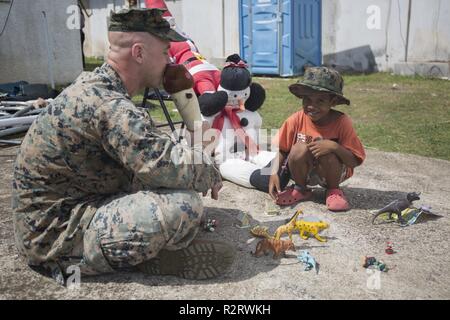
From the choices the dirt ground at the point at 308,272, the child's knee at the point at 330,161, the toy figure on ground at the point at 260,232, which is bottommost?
the dirt ground at the point at 308,272

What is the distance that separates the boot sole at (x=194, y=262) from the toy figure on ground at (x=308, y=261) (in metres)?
0.40

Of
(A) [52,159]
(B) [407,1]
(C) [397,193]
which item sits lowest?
(C) [397,193]

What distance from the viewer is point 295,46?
417 inches

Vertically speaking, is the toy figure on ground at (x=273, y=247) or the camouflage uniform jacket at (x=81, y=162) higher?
the camouflage uniform jacket at (x=81, y=162)

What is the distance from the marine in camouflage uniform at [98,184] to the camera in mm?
2010

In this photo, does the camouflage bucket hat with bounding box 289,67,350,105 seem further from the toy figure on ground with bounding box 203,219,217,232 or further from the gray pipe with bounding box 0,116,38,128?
the gray pipe with bounding box 0,116,38,128

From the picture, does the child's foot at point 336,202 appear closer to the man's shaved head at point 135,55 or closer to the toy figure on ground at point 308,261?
the toy figure on ground at point 308,261

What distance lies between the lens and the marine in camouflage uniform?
6.59ft

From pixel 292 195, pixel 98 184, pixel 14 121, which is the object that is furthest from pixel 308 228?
pixel 14 121

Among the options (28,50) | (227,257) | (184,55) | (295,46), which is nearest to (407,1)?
(295,46)

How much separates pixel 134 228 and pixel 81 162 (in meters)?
0.39

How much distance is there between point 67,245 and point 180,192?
1.87 feet

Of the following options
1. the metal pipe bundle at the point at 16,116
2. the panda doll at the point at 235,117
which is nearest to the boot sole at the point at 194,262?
the panda doll at the point at 235,117
